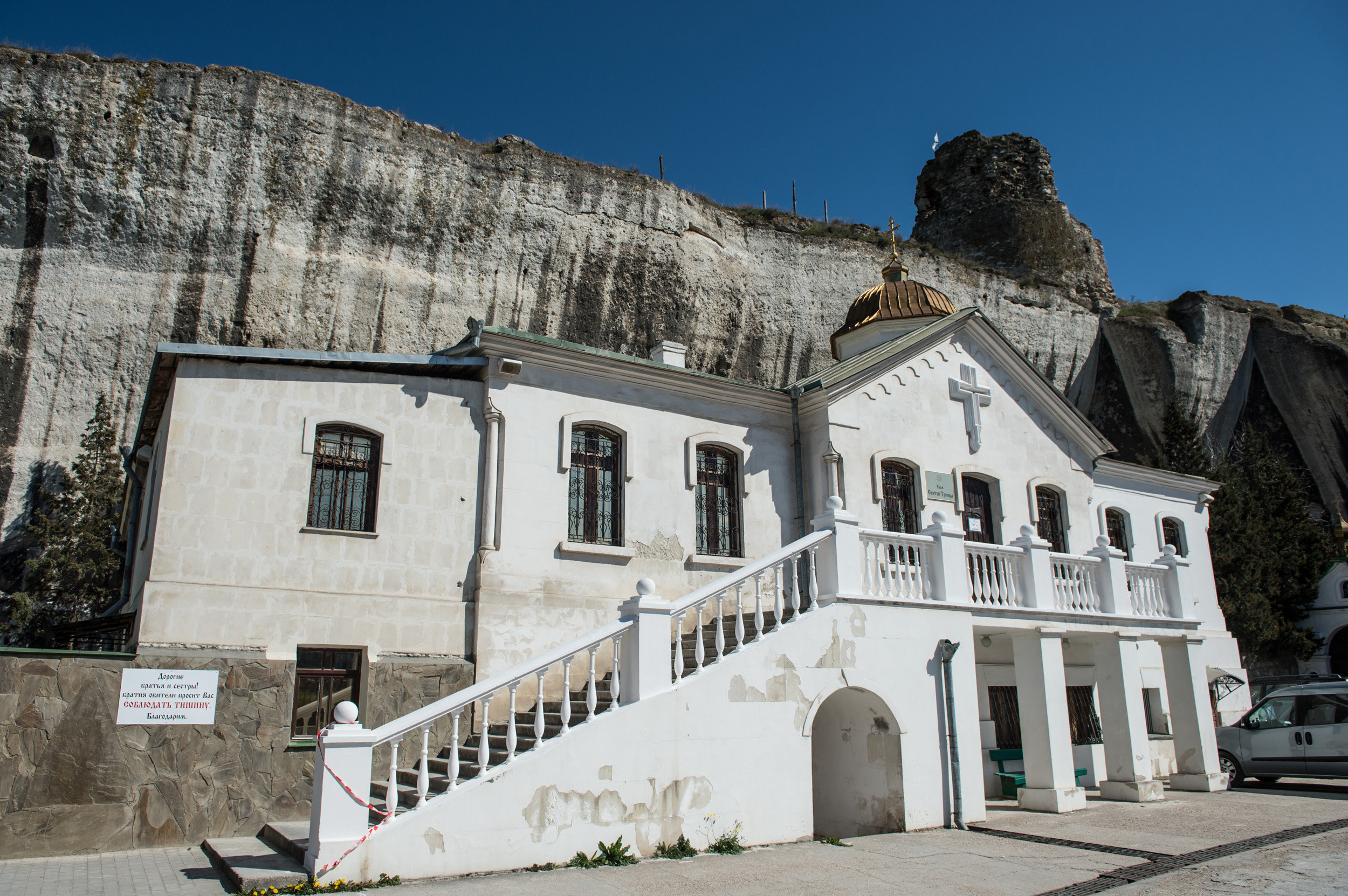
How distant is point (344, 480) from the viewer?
39.9 ft

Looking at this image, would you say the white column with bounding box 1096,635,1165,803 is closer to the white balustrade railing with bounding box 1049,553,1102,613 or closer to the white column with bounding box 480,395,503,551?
the white balustrade railing with bounding box 1049,553,1102,613

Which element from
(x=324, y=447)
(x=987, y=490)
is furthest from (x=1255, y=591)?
(x=324, y=447)

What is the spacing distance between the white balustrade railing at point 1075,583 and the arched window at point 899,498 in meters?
2.58

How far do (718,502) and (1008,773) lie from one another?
6362 millimetres

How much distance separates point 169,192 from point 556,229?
34.9 ft

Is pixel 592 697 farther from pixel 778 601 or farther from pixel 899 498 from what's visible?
pixel 899 498

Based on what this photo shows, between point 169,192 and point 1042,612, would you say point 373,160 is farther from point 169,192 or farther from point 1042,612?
point 1042,612

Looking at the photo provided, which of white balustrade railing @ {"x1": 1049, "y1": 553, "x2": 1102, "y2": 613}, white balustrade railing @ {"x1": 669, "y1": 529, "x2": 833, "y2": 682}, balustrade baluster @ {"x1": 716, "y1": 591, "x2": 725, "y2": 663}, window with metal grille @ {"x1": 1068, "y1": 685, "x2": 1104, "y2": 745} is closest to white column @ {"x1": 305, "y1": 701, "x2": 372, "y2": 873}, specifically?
white balustrade railing @ {"x1": 669, "y1": 529, "x2": 833, "y2": 682}

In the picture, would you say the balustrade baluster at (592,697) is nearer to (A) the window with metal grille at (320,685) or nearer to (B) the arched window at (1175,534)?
(A) the window with metal grille at (320,685)

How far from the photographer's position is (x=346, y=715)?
767 centimetres

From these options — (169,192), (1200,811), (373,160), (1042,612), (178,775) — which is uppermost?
(373,160)

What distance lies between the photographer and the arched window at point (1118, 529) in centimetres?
2123

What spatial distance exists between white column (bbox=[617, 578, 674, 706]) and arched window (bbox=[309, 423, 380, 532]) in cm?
454

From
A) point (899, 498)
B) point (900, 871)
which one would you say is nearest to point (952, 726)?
point (900, 871)
